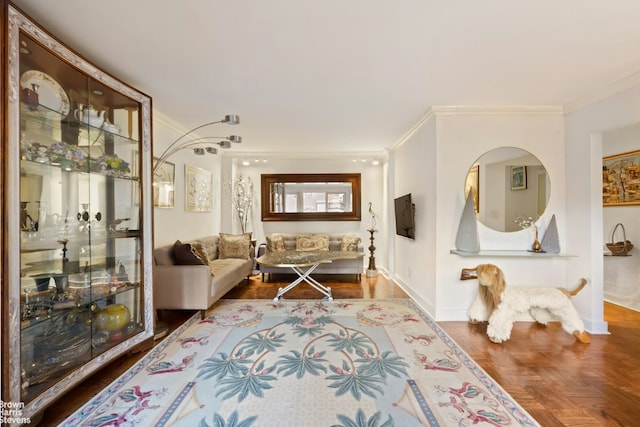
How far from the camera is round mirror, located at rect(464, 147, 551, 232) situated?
3061mm

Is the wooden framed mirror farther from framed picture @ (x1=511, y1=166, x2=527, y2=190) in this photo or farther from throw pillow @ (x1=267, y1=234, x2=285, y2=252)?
framed picture @ (x1=511, y1=166, x2=527, y2=190)

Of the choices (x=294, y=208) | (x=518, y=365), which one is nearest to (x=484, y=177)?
(x=518, y=365)

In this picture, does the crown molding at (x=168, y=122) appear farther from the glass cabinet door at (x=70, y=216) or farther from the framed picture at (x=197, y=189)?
the glass cabinet door at (x=70, y=216)

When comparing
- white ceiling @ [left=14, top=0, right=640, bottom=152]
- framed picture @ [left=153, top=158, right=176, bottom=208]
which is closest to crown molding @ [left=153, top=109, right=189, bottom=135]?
white ceiling @ [left=14, top=0, right=640, bottom=152]

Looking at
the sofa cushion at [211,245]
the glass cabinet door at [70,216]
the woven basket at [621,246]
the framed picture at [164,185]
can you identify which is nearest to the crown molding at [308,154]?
the framed picture at [164,185]

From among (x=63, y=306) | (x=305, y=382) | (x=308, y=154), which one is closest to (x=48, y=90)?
(x=63, y=306)

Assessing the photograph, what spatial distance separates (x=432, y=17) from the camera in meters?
1.64

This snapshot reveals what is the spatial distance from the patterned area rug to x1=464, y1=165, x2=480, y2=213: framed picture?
149 centimetres

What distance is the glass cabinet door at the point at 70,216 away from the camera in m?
1.48

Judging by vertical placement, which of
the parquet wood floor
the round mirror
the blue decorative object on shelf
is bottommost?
the parquet wood floor

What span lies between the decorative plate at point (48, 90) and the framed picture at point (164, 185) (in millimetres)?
1590

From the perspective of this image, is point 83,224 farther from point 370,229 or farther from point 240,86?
point 370,229

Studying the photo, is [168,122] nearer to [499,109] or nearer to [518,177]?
[499,109]

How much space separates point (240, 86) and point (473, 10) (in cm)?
196
